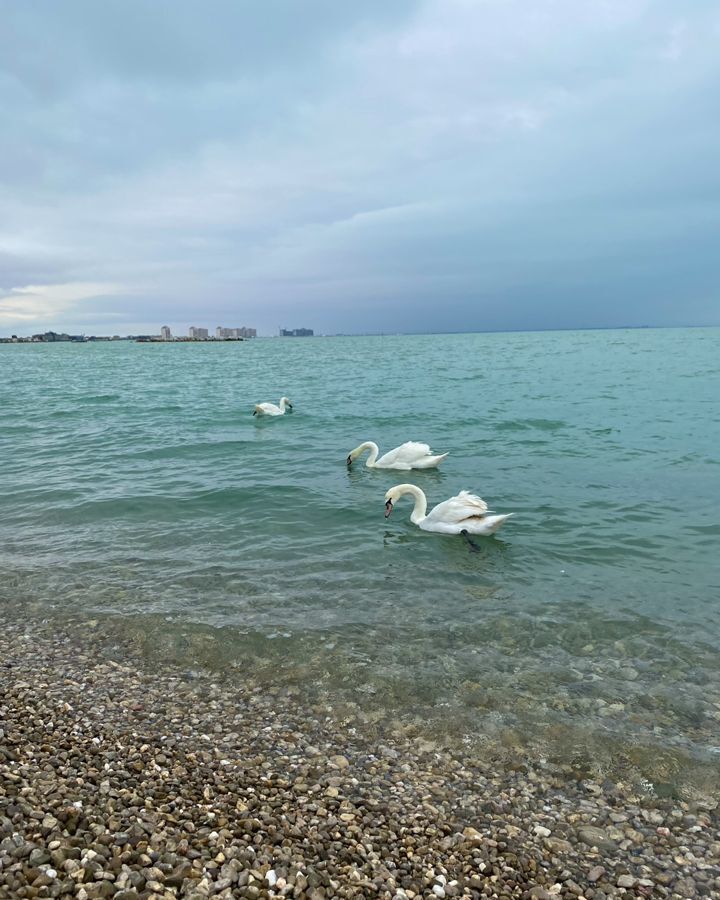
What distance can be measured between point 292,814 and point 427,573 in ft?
17.2

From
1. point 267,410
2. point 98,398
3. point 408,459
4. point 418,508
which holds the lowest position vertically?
point 418,508

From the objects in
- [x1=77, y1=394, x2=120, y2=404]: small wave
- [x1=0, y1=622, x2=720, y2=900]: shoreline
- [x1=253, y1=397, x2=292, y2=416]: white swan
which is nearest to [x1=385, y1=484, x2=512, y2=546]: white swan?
[x1=0, y1=622, x2=720, y2=900]: shoreline

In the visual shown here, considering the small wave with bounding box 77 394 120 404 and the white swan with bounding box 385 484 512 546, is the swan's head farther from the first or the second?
the small wave with bounding box 77 394 120 404

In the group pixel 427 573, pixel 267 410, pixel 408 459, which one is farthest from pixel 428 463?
pixel 267 410

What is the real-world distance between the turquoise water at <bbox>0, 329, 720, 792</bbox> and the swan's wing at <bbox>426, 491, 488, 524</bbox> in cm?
39

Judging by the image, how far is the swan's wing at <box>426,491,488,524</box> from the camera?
10555 mm

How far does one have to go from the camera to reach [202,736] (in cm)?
504

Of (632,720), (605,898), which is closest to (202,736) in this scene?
(605,898)

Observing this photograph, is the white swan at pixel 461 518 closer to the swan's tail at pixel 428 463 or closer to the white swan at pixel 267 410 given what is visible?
the swan's tail at pixel 428 463

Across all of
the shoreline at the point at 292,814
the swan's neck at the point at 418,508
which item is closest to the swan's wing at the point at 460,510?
the swan's neck at the point at 418,508

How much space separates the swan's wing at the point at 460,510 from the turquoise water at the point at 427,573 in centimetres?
39

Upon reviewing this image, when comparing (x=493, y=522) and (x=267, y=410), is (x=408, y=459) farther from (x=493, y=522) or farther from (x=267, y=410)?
(x=267, y=410)

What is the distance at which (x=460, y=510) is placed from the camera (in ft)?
35.1

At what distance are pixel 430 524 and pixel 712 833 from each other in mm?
7158
